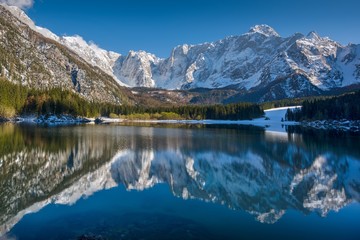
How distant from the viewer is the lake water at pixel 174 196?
2158 centimetres

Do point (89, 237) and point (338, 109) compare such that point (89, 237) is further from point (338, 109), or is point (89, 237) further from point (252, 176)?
point (338, 109)

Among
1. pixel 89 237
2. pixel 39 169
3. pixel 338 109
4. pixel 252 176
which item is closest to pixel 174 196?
pixel 252 176

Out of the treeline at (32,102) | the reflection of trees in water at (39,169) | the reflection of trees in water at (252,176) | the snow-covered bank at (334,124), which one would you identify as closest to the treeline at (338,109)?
the snow-covered bank at (334,124)

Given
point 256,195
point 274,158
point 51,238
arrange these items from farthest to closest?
point 274,158 < point 256,195 < point 51,238

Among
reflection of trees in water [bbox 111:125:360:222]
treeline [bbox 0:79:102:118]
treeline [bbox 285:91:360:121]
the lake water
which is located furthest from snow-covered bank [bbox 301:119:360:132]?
treeline [bbox 0:79:102:118]

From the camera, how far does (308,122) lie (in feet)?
627

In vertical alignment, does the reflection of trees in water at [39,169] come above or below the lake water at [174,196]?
above

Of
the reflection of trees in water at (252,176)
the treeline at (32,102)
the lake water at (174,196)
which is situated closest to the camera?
the lake water at (174,196)

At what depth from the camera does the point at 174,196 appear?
30.6 metres

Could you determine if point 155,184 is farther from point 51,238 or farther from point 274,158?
point 274,158

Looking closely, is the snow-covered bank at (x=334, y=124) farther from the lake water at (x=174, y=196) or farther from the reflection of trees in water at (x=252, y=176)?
the lake water at (x=174, y=196)

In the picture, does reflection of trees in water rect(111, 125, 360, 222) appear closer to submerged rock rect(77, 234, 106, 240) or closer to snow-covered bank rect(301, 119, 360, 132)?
submerged rock rect(77, 234, 106, 240)

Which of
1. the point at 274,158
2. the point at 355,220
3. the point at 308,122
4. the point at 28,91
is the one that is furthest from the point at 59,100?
the point at 355,220

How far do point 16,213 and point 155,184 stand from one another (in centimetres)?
1438
